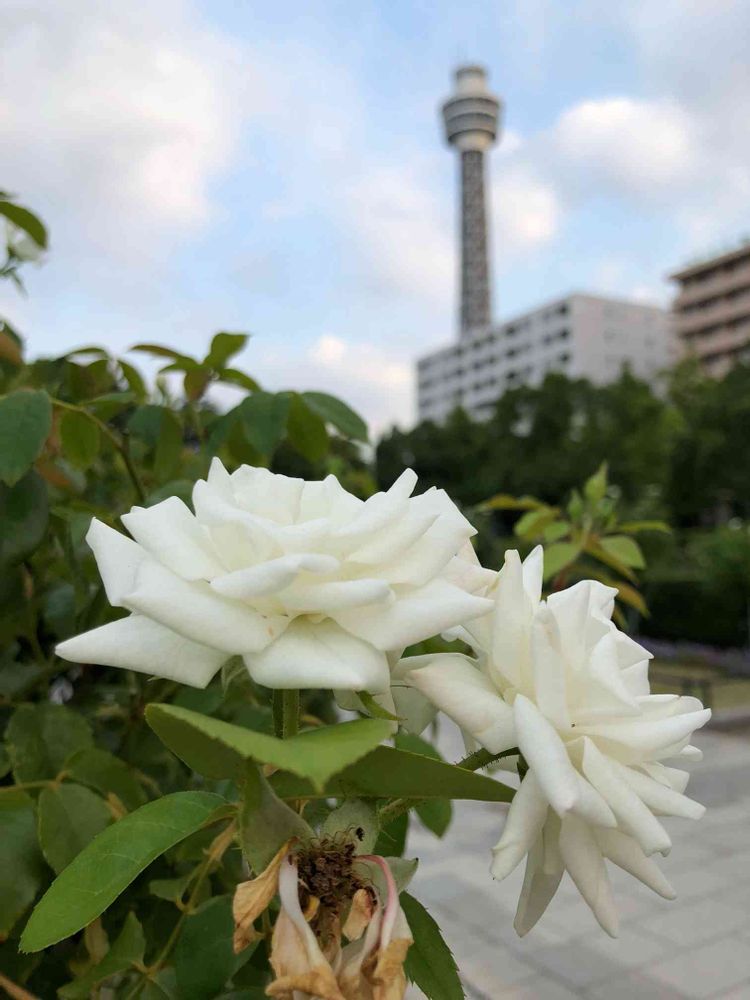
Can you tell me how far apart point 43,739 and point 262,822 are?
55 cm

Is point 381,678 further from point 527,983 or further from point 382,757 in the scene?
point 527,983

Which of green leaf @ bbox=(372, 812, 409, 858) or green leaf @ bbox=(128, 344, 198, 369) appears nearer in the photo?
green leaf @ bbox=(372, 812, 409, 858)

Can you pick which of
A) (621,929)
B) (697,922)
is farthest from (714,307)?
(621,929)

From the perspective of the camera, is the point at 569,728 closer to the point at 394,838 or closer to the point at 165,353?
the point at 394,838

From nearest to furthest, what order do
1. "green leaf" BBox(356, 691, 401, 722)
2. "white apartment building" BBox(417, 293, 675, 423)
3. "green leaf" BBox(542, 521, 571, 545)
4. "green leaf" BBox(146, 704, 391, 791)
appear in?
"green leaf" BBox(146, 704, 391, 791), "green leaf" BBox(356, 691, 401, 722), "green leaf" BBox(542, 521, 571, 545), "white apartment building" BBox(417, 293, 675, 423)

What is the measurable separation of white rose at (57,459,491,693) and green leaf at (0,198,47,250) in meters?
0.74

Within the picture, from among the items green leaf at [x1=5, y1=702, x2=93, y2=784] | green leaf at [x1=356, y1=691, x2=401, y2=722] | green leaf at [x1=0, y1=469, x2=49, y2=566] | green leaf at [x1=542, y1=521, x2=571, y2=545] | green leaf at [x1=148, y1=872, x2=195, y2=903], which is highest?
green leaf at [x1=0, y1=469, x2=49, y2=566]

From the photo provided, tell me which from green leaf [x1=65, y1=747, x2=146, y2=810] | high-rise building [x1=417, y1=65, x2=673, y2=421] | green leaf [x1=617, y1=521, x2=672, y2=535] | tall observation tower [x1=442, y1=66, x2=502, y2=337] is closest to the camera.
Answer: green leaf [x1=65, y1=747, x2=146, y2=810]

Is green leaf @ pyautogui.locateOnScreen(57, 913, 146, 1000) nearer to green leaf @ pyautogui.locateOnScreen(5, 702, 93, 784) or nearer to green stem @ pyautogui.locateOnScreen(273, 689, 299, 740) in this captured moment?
green leaf @ pyautogui.locateOnScreen(5, 702, 93, 784)

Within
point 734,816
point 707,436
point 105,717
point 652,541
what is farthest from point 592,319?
point 105,717

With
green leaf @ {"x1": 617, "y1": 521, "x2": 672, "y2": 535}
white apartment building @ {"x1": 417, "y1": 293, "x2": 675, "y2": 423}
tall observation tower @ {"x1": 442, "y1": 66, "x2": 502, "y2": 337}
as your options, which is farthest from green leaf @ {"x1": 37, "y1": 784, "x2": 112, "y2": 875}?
tall observation tower @ {"x1": 442, "y1": 66, "x2": 502, "y2": 337}

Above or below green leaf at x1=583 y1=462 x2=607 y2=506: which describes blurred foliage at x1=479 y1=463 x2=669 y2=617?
below

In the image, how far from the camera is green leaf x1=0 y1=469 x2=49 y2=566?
2.62ft

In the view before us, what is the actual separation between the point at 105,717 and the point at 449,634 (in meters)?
0.74
